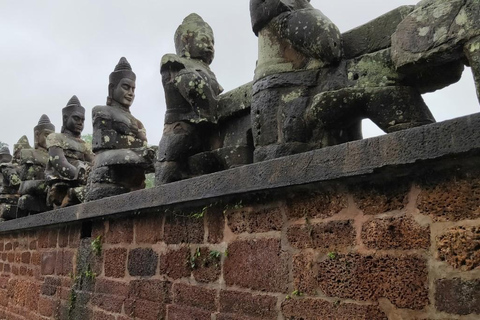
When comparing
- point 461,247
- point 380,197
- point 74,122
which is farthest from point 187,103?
point 74,122

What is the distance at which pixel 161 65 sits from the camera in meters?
4.30

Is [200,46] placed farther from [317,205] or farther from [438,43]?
[438,43]

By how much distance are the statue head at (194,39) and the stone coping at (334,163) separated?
1.15m

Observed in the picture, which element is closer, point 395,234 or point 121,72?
point 395,234

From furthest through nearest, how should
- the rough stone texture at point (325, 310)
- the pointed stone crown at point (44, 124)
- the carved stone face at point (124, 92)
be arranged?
1. the pointed stone crown at point (44, 124)
2. the carved stone face at point (124, 92)
3. the rough stone texture at point (325, 310)

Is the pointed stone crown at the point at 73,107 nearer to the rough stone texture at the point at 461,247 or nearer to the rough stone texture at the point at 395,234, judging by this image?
the rough stone texture at the point at 395,234

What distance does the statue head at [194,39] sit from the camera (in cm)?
434

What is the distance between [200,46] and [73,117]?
3608 millimetres

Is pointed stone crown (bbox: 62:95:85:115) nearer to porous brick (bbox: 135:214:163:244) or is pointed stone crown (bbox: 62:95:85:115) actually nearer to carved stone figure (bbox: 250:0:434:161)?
porous brick (bbox: 135:214:163:244)

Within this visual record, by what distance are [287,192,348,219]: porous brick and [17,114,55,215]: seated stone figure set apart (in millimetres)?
5150

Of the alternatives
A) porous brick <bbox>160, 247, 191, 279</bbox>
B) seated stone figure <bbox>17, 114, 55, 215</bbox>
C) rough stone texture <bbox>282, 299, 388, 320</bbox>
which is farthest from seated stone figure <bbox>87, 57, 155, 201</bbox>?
rough stone texture <bbox>282, 299, 388, 320</bbox>

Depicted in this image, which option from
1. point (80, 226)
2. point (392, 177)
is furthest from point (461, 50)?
point (80, 226)

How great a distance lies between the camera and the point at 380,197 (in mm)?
2566

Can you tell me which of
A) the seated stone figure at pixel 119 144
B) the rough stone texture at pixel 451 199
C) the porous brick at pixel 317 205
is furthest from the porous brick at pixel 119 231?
the rough stone texture at pixel 451 199
